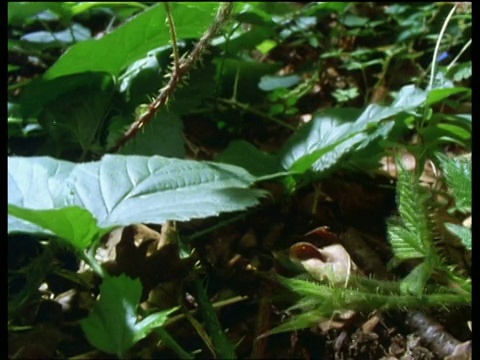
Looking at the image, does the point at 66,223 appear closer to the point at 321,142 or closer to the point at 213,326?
the point at 213,326

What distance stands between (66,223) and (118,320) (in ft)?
0.30

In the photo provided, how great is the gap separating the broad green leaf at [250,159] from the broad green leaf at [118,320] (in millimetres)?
246

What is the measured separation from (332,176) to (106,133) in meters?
0.31

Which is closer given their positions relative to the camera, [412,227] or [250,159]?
[412,227]

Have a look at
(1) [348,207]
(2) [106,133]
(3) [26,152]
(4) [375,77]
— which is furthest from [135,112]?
(4) [375,77]

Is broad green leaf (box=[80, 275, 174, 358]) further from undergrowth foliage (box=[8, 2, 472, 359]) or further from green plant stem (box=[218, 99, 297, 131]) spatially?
green plant stem (box=[218, 99, 297, 131])

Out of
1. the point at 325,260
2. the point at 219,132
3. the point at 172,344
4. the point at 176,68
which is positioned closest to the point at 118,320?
the point at 172,344

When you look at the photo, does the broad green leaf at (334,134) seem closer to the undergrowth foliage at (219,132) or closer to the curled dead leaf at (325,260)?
the undergrowth foliage at (219,132)

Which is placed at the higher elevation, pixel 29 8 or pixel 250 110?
pixel 29 8

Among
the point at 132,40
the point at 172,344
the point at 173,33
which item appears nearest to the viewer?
the point at 172,344

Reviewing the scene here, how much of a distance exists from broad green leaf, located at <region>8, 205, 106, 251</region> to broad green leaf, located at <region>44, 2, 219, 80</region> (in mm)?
325

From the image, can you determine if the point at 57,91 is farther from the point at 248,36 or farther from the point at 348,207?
the point at 348,207

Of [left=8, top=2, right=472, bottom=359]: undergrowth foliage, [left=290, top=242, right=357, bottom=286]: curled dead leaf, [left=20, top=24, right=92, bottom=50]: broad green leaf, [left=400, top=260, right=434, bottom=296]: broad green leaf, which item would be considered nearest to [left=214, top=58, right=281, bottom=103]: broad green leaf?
[left=8, top=2, right=472, bottom=359]: undergrowth foliage

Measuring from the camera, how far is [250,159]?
0.75m
